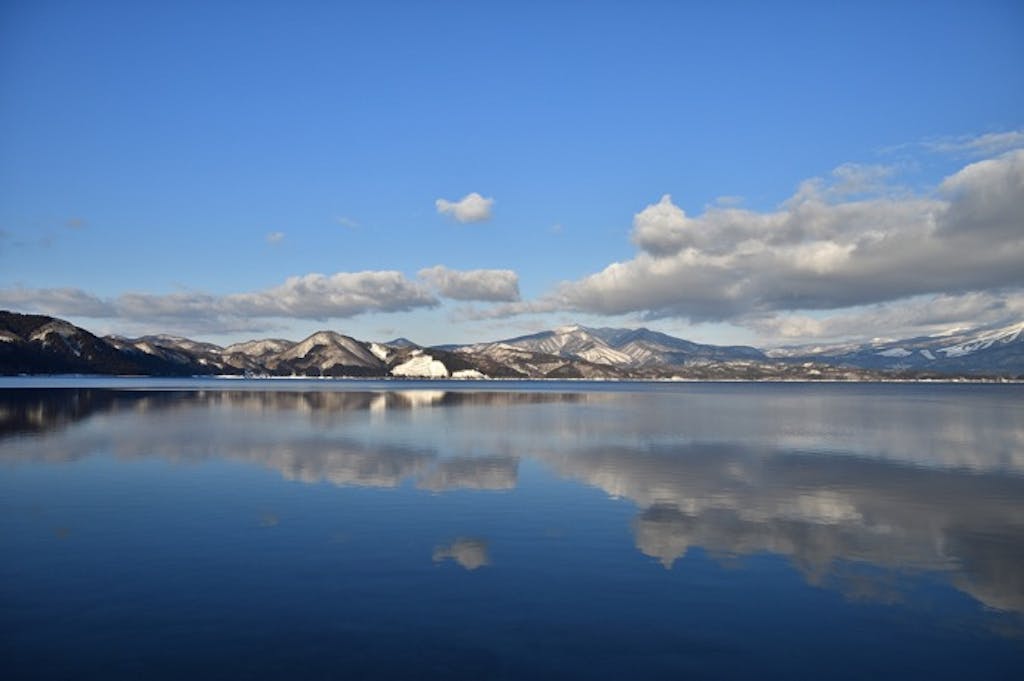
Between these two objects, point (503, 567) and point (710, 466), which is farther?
point (710, 466)

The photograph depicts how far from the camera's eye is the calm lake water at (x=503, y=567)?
1550 centimetres

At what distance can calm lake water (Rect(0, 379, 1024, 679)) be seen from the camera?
15500 millimetres

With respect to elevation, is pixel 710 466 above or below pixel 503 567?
below

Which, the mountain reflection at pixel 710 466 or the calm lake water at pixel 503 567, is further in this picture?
the mountain reflection at pixel 710 466

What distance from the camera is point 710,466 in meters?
48.2

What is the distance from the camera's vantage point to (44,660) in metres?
14.8

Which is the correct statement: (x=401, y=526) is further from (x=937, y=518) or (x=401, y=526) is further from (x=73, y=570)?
(x=937, y=518)

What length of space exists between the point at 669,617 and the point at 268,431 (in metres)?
60.7

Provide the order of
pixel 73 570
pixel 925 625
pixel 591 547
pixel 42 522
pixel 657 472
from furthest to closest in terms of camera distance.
Result: pixel 657 472
pixel 42 522
pixel 591 547
pixel 73 570
pixel 925 625

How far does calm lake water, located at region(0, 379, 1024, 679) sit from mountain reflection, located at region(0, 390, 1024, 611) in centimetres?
27

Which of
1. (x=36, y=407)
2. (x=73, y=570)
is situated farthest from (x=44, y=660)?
(x=36, y=407)

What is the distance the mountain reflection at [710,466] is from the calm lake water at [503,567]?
267mm

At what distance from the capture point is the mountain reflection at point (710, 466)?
25.5m

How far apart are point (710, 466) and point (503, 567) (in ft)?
96.5
